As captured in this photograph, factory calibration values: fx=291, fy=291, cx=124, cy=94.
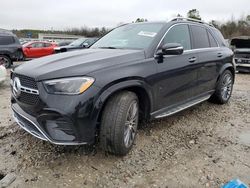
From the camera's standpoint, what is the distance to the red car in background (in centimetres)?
1987

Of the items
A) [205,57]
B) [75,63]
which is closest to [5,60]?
[205,57]

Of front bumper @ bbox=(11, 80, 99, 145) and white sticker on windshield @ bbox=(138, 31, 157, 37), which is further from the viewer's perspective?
white sticker on windshield @ bbox=(138, 31, 157, 37)

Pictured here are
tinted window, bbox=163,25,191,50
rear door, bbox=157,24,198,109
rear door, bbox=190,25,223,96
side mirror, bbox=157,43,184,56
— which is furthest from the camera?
rear door, bbox=190,25,223,96

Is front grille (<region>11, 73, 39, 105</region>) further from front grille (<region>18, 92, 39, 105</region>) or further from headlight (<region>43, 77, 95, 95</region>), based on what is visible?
headlight (<region>43, 77, 95, 95</region>)

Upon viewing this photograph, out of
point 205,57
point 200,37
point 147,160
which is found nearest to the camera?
point 147,160

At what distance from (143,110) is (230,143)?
142cm

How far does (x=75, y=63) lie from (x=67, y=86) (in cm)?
40

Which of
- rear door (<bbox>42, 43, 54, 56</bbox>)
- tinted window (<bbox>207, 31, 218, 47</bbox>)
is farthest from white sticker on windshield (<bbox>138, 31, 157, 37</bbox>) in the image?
rear door (<bbox>42, 43, 54, 56</bbox>)

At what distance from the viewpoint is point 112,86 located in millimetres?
3322

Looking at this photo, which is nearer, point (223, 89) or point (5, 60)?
point (223, 89)

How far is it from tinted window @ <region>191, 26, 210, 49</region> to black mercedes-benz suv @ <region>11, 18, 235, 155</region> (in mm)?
174

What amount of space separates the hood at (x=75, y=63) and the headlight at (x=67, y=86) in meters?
0.06

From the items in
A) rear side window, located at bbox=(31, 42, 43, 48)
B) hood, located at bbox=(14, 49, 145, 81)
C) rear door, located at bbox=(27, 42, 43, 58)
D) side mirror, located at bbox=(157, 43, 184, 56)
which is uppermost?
side mirror, located at bbox=(157, 43, 184, 56)

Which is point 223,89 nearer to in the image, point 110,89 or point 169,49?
point 169,49
